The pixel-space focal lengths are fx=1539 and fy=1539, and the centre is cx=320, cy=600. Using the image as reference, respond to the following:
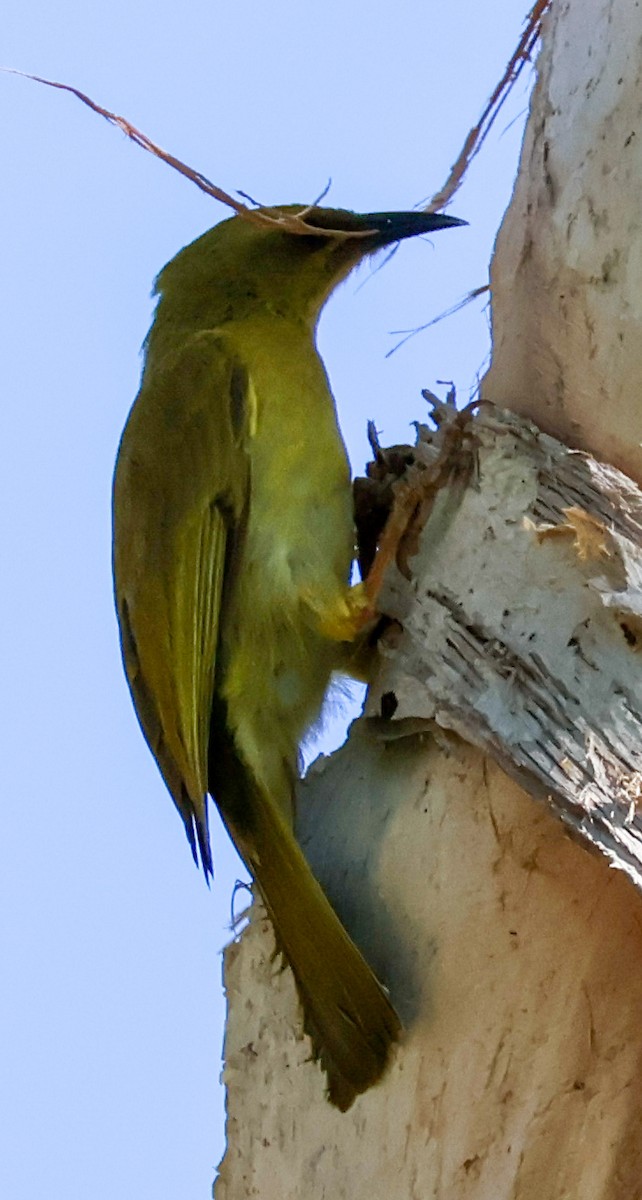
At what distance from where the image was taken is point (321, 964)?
7.77ft

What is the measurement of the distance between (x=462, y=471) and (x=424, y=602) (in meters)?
0.25

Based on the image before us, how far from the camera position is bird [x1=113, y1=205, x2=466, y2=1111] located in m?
2.79

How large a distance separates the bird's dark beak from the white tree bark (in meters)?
0.60

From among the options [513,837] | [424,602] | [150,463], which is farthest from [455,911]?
[150,463]

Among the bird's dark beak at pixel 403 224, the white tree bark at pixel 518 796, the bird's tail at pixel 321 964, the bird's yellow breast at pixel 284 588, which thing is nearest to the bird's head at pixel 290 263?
the bird's dark beak at pixel 403 224

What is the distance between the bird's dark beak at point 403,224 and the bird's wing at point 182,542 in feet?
1.55

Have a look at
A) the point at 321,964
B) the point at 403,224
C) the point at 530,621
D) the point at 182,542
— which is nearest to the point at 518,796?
the point at 530,621

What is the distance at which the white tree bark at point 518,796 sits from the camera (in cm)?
211

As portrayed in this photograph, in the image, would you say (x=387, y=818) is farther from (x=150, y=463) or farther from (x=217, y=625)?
(x=150, y=463)

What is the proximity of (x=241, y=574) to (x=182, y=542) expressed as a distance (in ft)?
0.53

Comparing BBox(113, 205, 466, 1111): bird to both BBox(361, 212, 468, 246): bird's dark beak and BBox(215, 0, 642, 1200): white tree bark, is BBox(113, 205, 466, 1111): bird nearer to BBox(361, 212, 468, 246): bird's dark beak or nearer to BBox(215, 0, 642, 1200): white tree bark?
BBox(361, 212, 468, 246): bird's dark beak

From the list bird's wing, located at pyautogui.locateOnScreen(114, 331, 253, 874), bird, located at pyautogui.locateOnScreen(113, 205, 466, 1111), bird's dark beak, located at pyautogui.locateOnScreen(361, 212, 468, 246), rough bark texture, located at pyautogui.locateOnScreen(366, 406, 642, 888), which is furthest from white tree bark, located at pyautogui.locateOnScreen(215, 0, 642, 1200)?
bird's dark beak, located at pyautogui.locateOnScreen(361, 212, 468, 246)

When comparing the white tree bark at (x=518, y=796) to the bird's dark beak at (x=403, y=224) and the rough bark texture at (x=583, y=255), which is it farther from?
the bird's dark beak at (x=403, y=224)

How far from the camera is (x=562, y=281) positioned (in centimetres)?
254
